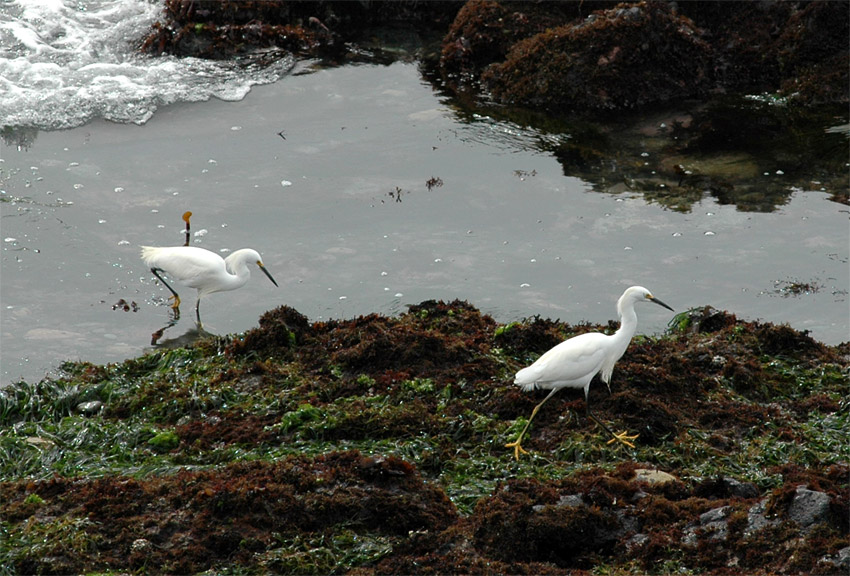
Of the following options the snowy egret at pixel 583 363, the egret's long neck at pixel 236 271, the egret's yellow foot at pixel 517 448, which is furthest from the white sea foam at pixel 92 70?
the egret's yellow foot at pixel 517 448

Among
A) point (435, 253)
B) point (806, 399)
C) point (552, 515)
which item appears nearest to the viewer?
point (552, 515)

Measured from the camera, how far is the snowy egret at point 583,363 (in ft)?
22.2

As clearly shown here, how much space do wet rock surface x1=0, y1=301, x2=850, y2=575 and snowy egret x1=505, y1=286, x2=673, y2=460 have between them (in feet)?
0.53

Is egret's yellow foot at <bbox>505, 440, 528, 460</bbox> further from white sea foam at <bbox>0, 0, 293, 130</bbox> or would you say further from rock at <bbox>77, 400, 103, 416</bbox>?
white sea foam at <bbox>0, 0, 293, 130</bbox>

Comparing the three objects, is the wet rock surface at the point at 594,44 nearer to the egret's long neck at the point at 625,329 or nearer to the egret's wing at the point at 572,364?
the egret's long neck at the point at 625,329

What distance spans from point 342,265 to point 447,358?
2345 millimetres

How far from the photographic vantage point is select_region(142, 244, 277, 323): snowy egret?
8.84 metres

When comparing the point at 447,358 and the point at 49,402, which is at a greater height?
the point at 447,358

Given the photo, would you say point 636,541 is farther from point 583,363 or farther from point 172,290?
point 172,290

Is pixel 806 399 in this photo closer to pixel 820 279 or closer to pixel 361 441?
pixel 820 279

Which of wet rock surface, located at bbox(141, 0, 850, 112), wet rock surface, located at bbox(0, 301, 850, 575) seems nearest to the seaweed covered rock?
wet rock surface, located at bbox(141, 0, 850, 112)

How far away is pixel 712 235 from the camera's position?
33.1ft

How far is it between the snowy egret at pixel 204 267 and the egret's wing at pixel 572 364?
3.06 meters

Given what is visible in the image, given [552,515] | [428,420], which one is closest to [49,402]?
[428,420]
